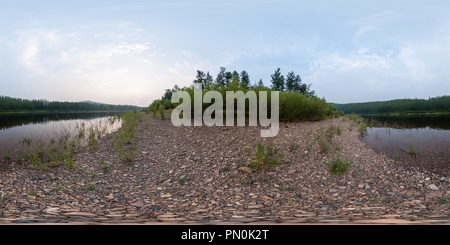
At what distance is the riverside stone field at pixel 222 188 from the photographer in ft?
9.91

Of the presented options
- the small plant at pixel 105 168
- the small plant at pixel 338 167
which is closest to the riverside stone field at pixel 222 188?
the small plant at pixel 105 168

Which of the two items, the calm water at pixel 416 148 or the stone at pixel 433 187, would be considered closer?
the stone at pixel 433 187

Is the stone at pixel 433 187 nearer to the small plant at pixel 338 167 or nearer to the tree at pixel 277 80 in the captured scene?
the small plant at pixel 338 167

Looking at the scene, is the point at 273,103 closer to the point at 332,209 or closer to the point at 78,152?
the point at 332,209

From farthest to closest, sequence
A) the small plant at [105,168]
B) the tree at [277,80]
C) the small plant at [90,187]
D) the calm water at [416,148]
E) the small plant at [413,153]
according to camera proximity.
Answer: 1. the tree at [277,80]
2. the small plant at [413,153]
3. the calm water at [416,148]
4. the small plant at [105,168]
5. the small plant at [90,187]

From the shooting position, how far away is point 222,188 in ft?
15.6

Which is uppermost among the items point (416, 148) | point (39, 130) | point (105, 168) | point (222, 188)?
point (39, 130)

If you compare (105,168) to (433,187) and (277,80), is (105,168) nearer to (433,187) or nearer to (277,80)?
(433,187)

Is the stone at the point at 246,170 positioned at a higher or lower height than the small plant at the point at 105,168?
higher

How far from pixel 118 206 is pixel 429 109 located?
219 feet

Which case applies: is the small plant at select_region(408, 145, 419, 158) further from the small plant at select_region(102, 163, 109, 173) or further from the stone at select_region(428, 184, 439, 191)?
the small plant at select_region(102, 163, 109, 173)

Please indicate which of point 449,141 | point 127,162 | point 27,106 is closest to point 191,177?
point 127,162

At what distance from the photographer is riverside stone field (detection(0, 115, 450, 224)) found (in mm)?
3020

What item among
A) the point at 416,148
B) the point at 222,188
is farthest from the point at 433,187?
the point at 222,188
